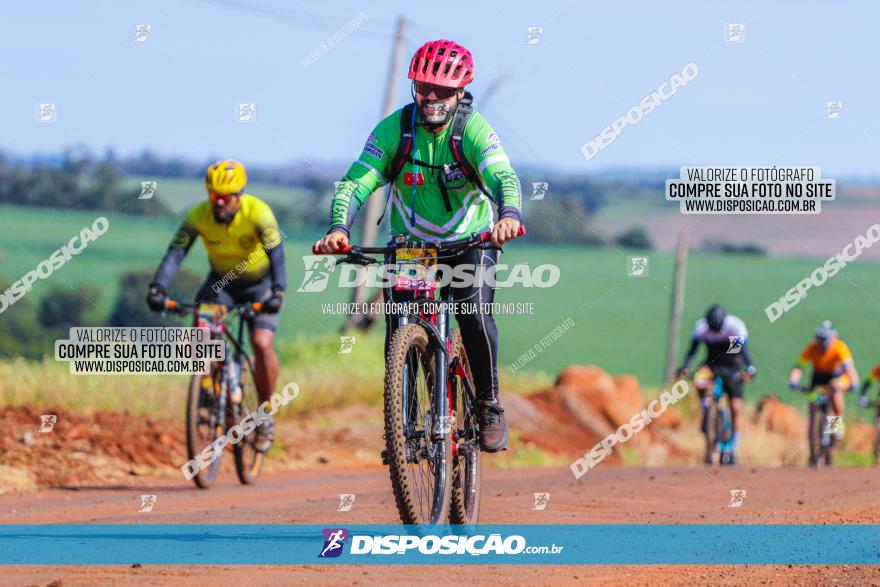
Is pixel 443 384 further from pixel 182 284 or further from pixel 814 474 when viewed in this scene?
pixel 182 284

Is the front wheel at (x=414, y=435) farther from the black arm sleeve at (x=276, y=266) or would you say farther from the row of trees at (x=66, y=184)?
the row of trees at (x=66, y=184)

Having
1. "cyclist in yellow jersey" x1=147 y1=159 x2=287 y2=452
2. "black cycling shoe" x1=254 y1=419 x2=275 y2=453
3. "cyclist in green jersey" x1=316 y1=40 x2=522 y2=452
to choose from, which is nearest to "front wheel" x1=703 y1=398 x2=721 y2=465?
"black cycling shoe" x1=254 y1=419 x2=275 y2=453

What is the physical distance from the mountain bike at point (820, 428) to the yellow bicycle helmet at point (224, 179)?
10.0m

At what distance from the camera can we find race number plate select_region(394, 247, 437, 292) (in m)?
8.33

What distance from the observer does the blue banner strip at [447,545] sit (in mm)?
8148

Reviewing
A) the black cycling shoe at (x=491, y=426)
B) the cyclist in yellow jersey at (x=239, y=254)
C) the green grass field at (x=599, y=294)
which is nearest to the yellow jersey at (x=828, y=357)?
the green grass field at (x=599, y=294)

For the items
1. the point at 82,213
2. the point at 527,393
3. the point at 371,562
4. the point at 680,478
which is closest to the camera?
the point at 371,562

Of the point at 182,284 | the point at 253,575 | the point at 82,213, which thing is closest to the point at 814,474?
the point at 253,575

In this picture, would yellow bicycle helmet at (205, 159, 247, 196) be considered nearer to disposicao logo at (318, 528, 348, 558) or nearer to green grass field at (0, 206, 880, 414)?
disposicao logo at (318, 528, 348, 558)

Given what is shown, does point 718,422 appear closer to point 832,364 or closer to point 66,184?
point 832,364

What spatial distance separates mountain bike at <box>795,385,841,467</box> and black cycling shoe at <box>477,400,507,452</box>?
11.8 meters

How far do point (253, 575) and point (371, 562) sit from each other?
2.48ft

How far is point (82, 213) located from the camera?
130 ft

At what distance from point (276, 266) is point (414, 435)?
4.94 meters
